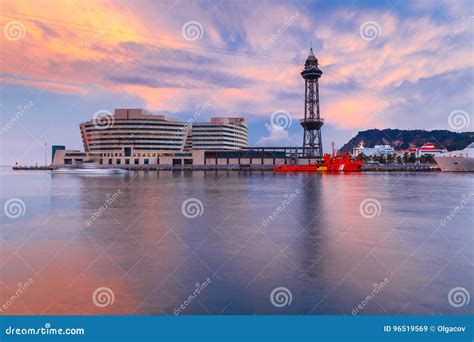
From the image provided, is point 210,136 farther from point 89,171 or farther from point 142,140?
point 89,171

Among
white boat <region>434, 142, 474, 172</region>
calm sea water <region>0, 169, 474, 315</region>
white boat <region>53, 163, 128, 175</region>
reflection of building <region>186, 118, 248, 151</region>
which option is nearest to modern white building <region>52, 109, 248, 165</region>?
reflection of building <region>186, 118, 248, 151</region>

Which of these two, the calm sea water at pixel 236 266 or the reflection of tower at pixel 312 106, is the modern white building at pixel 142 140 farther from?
the calm sea water at pixel 236 266

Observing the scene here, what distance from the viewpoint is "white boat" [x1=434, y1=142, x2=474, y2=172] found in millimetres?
125312

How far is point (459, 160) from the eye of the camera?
426 feet

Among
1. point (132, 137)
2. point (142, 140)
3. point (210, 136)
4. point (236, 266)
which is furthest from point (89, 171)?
point (236, 266)

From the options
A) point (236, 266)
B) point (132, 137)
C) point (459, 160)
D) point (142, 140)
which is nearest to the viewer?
point (236, 266)

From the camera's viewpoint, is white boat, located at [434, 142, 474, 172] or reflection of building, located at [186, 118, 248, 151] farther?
reflection of building, located at [186, 118, 248, 151]

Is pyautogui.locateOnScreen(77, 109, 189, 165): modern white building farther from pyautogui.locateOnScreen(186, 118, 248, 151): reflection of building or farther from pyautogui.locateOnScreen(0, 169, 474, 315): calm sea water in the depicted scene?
pyautogui.locateOnScreen(0, 169, 474, 315): calm sea water

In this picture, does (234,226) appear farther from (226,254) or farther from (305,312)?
(305,312)

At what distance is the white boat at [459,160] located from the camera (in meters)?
125

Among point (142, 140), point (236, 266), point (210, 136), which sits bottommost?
point (236, 266)

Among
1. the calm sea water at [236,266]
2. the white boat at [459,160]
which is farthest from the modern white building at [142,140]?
the calm sea water at [236,266]

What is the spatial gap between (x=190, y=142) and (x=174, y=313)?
191497 millimetres

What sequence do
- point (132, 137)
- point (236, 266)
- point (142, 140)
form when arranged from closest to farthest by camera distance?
point (236, 266)
point (132, 137)
point (142, 140)
